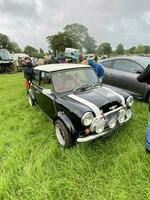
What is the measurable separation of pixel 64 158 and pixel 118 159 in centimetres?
93

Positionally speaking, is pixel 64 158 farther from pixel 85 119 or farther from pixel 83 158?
pixel 85 119

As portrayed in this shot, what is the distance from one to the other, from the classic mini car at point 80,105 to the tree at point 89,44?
65.2m

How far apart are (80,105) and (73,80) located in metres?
0.94

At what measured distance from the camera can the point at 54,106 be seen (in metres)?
3.62

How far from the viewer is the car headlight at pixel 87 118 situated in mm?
2871

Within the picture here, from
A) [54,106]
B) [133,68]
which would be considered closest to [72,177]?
[54,106]

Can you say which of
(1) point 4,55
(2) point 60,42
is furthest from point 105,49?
(1) point 4,55

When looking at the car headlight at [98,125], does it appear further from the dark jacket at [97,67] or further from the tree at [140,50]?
the tree at [140,50]

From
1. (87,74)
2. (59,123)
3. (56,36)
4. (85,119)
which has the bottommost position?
(59,123)

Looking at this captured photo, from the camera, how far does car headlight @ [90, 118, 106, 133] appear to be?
9.55ft

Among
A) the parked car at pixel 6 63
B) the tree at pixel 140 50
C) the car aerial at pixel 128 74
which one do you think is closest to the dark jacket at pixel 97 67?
the car aerial at pixel 128 74

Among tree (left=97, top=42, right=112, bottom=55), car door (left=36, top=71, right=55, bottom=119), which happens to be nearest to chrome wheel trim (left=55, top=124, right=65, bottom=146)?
car door (left=36, top=71, right=55, bottom=119)

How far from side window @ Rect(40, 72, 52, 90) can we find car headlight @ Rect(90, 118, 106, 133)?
1395mm

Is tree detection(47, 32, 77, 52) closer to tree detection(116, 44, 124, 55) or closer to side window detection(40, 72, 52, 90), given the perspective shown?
tree detection(116, 44, 124, 55)
